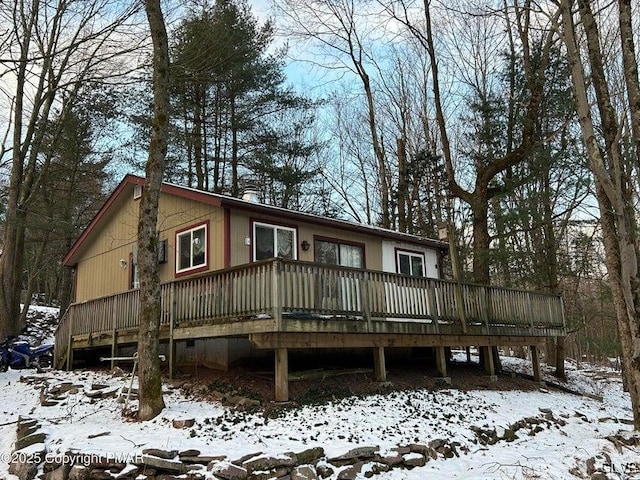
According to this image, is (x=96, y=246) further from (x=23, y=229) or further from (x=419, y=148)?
(x=419, y=148)

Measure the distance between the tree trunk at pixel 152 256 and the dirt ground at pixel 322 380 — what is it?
128 centimetres

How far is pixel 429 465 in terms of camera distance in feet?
23.7

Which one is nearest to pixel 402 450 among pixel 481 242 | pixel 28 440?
pixel 28 440

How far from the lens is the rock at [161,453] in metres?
6.33

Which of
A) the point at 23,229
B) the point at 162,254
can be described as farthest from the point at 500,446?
the point at 23,229

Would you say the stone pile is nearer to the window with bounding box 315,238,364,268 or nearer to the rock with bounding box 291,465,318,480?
the rock with bounding box 291,465,318,480

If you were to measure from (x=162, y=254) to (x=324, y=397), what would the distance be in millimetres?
6480

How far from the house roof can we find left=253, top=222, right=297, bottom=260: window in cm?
35

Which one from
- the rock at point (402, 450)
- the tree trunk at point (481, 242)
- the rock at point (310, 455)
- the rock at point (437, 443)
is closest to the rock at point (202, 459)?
the rock at point (310, 455)

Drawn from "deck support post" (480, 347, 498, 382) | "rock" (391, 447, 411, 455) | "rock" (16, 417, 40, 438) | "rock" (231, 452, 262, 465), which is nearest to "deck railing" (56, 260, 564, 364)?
"deck support post" (480, 347, 498, 382)

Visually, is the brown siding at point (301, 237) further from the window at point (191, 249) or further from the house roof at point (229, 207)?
the window at point (191, 249)

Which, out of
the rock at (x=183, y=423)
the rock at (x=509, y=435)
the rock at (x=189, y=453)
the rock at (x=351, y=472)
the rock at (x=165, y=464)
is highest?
the rock at (x=183, y=423)

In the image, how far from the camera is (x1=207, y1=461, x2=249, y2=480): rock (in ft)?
19.8

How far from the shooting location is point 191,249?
12398 mm
